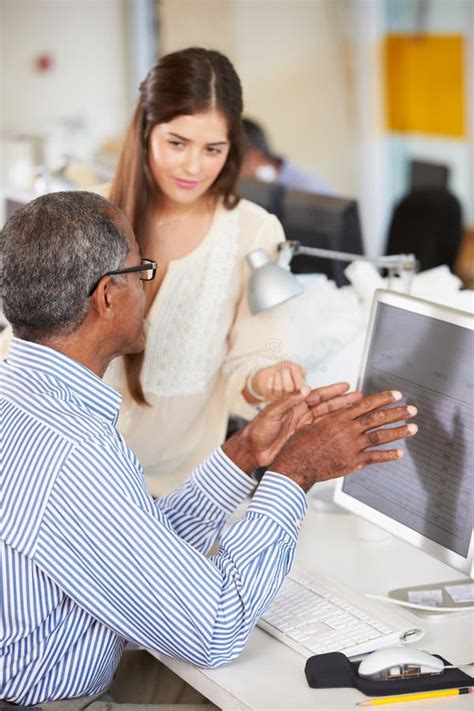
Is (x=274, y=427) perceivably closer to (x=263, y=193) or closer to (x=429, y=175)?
(x=263, y=193)

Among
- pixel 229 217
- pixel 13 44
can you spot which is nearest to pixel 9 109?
pixel 13 44

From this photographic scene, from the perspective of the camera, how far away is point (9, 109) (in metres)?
6.37

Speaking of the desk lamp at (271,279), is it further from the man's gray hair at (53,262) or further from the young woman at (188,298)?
the man's gray hair at (53,262)

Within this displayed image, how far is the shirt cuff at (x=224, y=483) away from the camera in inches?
62.1

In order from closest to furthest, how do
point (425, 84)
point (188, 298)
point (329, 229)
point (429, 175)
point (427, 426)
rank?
point (427, 426), point (188, 298), point (329, 229), point (429, 175), point (425, 84)

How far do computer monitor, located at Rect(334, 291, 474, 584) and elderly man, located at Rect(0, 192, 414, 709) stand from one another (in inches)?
3.8

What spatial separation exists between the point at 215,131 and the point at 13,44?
4764mm

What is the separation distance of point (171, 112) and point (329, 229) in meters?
0.71

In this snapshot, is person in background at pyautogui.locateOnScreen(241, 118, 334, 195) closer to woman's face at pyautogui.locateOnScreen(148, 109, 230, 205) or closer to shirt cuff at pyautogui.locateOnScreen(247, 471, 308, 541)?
woman's face at pyautogui.locateOnScreen(148, 109, 230, 205)

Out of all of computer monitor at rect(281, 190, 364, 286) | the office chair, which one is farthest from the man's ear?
the office chair

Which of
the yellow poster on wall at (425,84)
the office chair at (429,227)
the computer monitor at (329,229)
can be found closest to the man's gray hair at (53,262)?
the computer monitor at (329,229)

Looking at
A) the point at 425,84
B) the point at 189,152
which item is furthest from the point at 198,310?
the point at 425,84

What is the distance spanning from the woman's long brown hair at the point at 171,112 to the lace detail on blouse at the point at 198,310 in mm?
48

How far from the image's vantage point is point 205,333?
2.08 metres
